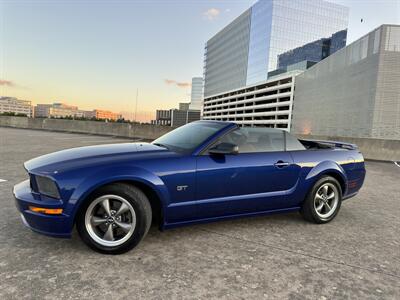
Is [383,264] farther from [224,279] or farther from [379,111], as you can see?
[379,111]

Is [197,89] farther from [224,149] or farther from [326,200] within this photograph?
[224,149]

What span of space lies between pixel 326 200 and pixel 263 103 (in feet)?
291

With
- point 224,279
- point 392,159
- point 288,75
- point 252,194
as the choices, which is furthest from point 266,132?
point 288,75

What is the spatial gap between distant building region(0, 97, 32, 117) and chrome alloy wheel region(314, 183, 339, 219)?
188 meters

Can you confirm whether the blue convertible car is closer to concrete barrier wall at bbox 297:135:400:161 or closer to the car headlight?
the car headlight

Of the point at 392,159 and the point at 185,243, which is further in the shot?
the point at 392,159

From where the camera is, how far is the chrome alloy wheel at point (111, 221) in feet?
8.85

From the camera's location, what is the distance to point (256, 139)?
3719 millimetres

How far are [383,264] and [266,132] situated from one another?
1989mm

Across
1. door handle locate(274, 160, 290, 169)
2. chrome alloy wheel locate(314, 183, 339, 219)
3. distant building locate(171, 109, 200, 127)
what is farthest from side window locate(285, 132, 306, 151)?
distant building locate(171, 109, 200, 127)

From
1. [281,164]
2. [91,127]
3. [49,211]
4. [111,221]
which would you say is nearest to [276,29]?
[91,127]

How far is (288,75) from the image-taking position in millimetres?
75062

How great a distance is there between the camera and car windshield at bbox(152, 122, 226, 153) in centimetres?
330

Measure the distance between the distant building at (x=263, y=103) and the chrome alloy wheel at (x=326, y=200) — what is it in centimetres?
5509
